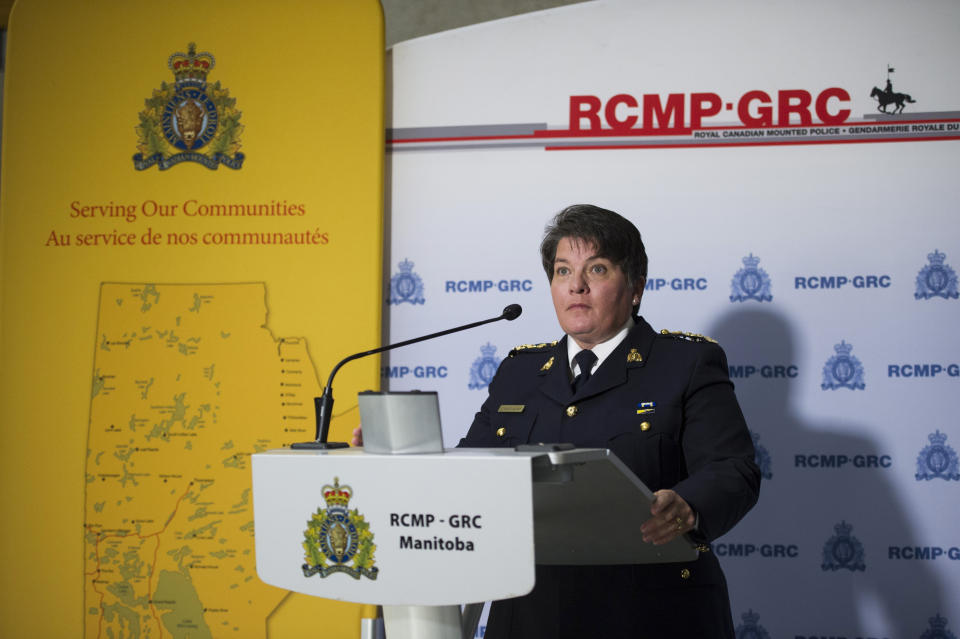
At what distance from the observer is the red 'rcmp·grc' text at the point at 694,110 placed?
3.13m

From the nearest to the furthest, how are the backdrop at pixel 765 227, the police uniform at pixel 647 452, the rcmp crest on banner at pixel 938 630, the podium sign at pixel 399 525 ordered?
the podium sign at pixel 399 525
the police uniform at pixel 647 452
the rcmp crest on banner at pixel 938 630
the backdrop at pixel 765 227

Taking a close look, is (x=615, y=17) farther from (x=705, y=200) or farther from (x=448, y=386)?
(x=448, y=386)

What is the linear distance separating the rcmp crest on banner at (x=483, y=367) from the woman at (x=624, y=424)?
99cm

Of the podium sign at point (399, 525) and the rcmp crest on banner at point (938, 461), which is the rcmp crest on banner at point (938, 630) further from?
the podium sign at point (399, 525)

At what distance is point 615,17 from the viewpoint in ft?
10.7

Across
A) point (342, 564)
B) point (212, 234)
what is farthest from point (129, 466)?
point (342, 564)

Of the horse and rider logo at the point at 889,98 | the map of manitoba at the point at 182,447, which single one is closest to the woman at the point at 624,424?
Result: the map of manitoba at the point at 182,447

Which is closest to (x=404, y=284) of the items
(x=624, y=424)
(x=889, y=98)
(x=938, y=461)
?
(x=624, y=424)

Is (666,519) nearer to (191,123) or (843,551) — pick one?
(843,551)

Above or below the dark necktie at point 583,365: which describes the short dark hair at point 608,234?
above

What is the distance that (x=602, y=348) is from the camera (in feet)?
7.09

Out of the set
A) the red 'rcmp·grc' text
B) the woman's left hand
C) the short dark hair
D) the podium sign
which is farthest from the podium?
the red 'rcmp·grc' text

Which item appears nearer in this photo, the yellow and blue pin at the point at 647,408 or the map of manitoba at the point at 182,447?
the yellow and blue pin at the point at 647,408

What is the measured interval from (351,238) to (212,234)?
52cm
